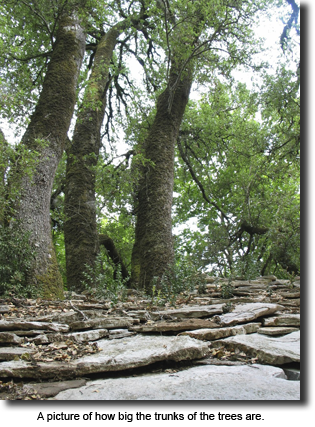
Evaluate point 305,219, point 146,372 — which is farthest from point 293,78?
point 146,372

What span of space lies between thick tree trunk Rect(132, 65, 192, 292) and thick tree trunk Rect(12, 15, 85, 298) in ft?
7.45

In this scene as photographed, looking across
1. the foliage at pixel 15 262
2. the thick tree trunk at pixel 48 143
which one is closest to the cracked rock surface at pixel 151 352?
the foliage at pixel 15 262

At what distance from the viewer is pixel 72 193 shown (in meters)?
9.05

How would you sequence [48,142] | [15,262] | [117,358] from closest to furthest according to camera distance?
[117,358] → [15,262] → [48,142]

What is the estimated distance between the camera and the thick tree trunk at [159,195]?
7480 millimetres

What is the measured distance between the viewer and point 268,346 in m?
2.54

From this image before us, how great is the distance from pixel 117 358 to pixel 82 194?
7.06 m

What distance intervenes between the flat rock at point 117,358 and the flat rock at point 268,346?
0.24 meters

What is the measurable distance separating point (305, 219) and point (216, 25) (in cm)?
599

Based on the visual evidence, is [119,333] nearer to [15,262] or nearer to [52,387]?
[52,387]

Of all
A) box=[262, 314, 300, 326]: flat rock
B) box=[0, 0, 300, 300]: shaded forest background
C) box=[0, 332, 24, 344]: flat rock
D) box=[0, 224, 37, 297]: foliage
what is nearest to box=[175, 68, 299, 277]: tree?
box=[0, 0, 300, 300]: shaded forest background

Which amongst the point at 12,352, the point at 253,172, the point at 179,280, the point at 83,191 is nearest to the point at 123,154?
the point at 83,191

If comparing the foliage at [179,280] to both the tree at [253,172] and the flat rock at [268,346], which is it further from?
the flat rock at [268,346]

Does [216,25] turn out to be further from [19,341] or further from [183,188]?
[183,188]
